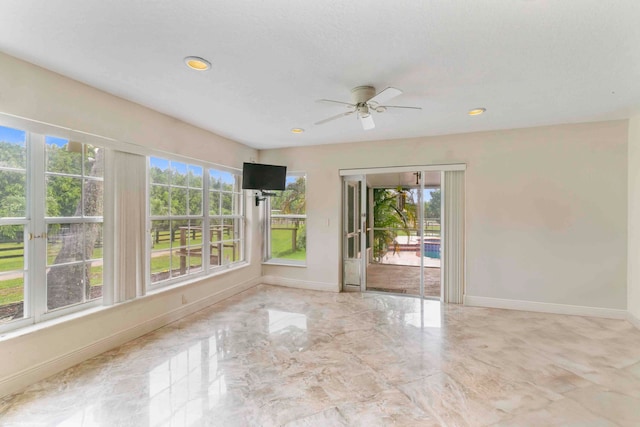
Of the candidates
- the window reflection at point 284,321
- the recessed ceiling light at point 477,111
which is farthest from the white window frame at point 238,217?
the recessed ceiling light at point 477,111

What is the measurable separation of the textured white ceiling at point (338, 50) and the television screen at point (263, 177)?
1384 millimetres

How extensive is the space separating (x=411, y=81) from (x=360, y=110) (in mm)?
508

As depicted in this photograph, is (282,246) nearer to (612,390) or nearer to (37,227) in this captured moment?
(37,227)

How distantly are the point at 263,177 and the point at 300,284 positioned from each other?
6.58 ft

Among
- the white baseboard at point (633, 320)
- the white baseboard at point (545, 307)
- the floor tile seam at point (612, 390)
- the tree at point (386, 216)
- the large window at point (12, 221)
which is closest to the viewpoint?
the floor tile seam at point (612, 390)

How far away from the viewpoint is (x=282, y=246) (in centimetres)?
556

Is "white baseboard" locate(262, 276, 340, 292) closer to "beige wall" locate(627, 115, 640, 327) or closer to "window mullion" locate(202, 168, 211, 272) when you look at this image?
"window mullion" locate(202, 168, 211, 272)

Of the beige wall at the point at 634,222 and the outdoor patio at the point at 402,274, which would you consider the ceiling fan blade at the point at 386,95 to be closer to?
the outdoor patio at the point at 402,274

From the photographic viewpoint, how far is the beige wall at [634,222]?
344 cm

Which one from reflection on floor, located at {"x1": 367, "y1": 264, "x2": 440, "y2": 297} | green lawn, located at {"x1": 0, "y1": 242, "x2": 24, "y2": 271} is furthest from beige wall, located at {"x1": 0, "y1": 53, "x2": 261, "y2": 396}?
reflection on floor, located at {"x1": 367, "y1": 264, "x2": 440, "y2": 297}

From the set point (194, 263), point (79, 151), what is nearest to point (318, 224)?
point (194, 263)

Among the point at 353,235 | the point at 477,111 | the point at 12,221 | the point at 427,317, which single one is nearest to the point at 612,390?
the point at 427,317

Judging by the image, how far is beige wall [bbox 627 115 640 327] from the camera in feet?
11.3

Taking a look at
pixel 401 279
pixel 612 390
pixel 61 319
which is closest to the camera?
pixel 612 390
